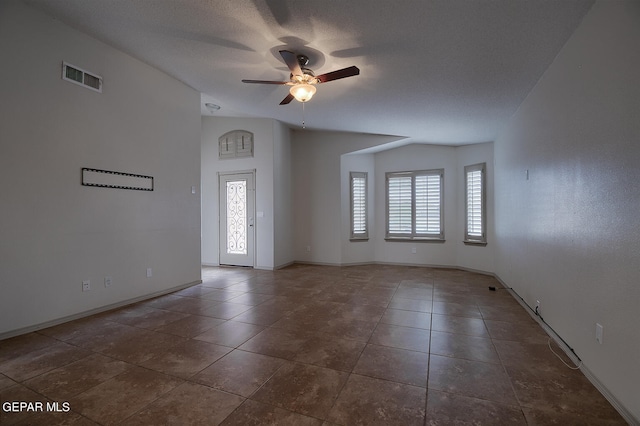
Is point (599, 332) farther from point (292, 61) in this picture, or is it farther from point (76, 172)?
point (76, 172)

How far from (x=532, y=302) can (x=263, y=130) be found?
18.8ft

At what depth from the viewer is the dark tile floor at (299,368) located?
5.94 feet

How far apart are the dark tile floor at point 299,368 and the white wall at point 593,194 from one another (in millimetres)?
373

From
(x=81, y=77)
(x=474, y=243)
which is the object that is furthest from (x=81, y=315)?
(x=474, y=243)

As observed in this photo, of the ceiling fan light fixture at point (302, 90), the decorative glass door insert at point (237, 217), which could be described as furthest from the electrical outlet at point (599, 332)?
the decorative glass door insert at point (237, 217)

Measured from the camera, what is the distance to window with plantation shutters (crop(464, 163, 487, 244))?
5.95 m

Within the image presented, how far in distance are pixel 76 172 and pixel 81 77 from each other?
45.2 inches

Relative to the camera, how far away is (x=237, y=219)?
22.1ft

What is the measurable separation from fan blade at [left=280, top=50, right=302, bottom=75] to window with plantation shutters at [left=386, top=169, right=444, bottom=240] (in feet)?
14.4

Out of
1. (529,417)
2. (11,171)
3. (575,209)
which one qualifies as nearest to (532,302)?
(575,209)

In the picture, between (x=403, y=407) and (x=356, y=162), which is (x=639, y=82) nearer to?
(x=403, y=407)

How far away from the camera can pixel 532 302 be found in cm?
355

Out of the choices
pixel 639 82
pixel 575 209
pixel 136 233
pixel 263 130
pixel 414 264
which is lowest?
pixel 414 264

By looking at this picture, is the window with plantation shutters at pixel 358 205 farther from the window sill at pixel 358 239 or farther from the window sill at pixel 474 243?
the window sill at pixel 474 243
